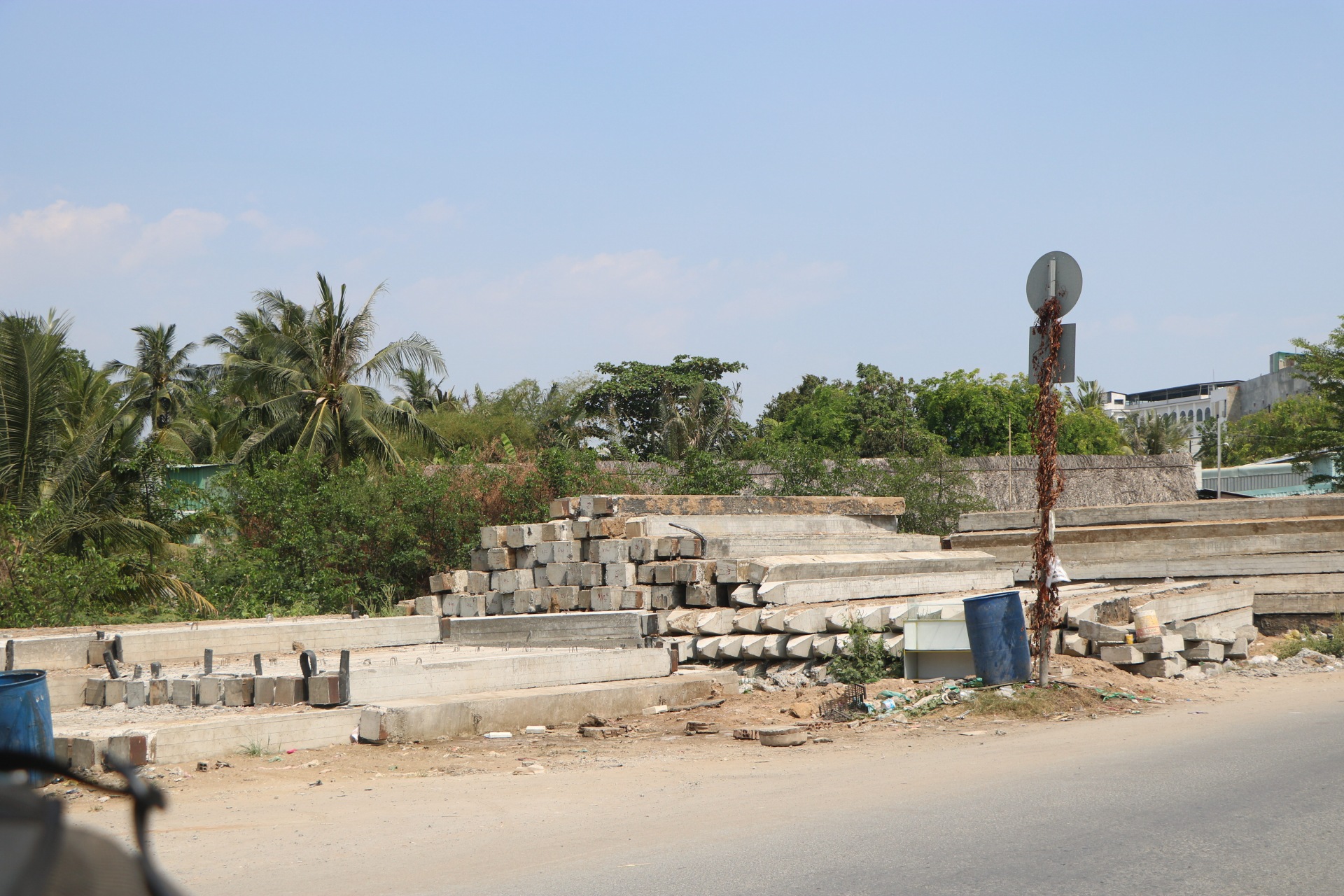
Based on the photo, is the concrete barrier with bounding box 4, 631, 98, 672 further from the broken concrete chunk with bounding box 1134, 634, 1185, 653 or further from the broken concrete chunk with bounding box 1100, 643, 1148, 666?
the broken concrete chunk with bounding box 1134, 634, 1185, 653

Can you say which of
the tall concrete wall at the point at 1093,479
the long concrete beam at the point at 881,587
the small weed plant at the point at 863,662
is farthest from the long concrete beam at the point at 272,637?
the tall concrete wall at the point at 1093,479

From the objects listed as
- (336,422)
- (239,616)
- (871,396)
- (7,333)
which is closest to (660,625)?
(239,616)

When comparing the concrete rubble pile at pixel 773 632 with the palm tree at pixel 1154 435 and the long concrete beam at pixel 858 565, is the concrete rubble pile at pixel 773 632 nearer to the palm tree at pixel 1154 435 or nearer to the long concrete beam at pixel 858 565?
the long concrete beam at pixel 858 565

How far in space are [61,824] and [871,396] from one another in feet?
172

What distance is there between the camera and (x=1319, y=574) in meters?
15.1

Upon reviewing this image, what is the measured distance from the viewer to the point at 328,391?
27.5 m

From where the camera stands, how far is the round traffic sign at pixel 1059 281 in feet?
32.1

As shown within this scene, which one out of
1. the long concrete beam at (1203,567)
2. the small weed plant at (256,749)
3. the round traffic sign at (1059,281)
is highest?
the round traffic sign at (1059,281)

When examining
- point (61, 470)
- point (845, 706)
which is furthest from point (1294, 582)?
point (61, 470)

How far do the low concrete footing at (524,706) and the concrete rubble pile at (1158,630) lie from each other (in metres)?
3.79

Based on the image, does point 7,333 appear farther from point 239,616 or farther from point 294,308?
point 294,308

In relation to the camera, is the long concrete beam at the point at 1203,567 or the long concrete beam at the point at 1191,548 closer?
the long concrete beam at the point at 1203,567

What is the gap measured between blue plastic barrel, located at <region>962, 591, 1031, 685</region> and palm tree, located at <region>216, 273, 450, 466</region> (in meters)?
19.1

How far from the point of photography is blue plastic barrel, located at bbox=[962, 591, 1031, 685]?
989 centimetres
